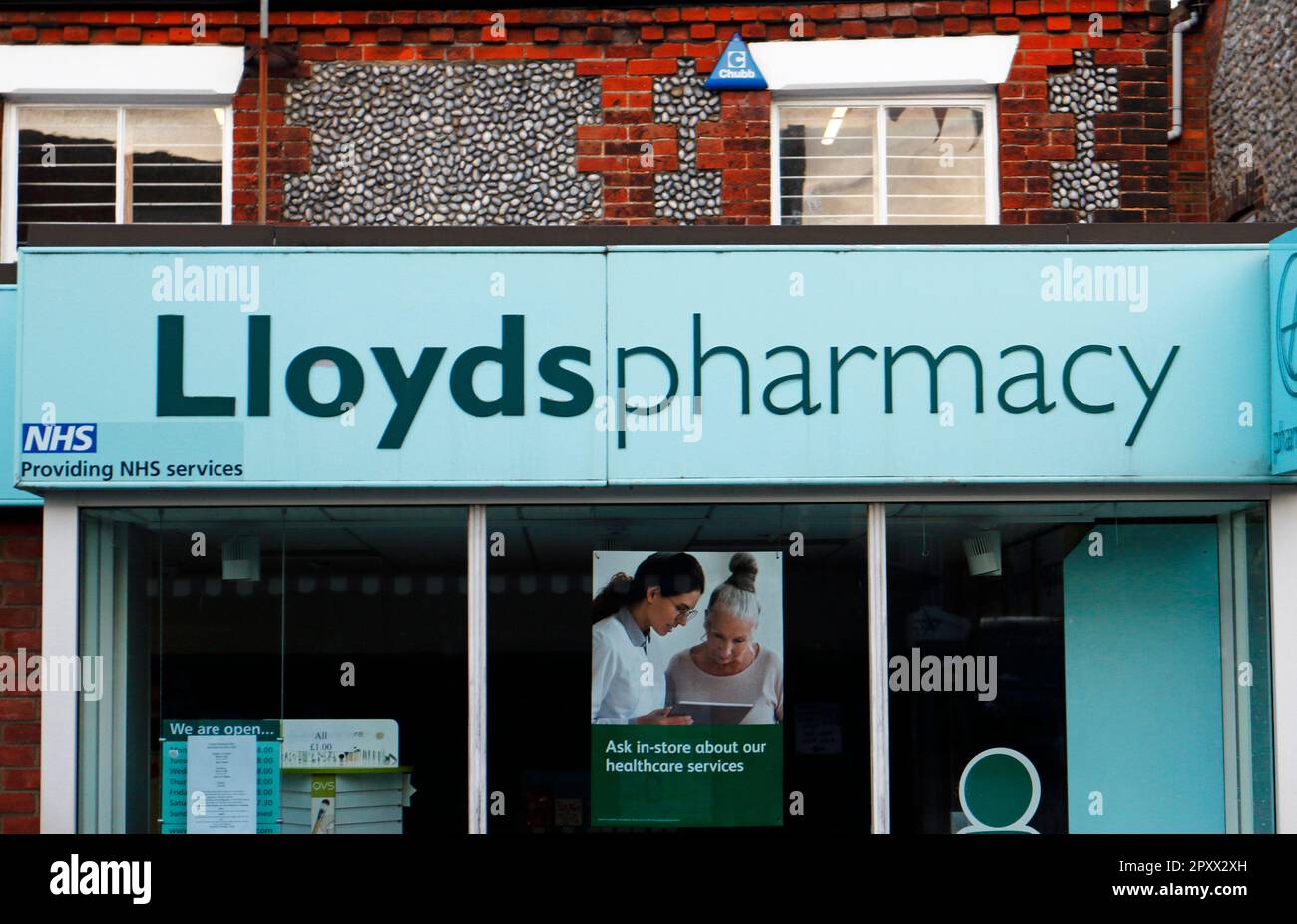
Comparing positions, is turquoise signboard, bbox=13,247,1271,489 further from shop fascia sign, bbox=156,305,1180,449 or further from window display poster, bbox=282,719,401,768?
window display poster, bbox=282,719,401,768

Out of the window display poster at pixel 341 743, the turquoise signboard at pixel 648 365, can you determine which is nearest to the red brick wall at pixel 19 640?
the turquoise signboard at pixel 648 365

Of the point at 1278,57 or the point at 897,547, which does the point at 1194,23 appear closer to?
the point at 1278,57

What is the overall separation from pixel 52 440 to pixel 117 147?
270cm

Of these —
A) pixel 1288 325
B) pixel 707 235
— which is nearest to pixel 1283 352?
pixel 1288 325

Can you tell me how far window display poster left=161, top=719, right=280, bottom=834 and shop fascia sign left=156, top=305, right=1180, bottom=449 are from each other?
1.52 metres

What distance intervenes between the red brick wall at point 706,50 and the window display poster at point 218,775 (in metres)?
3.16

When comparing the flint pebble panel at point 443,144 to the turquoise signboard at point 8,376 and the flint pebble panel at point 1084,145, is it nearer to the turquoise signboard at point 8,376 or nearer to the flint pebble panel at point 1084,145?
the turquoise signboard at point 8,376

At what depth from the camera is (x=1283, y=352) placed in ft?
22.7

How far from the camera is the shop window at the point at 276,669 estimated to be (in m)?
7.19

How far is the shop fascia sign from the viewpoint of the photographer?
A: 7059 millimetres

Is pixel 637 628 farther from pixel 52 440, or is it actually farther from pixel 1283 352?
pixel 1283 352

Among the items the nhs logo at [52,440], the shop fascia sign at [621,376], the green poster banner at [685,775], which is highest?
the shop fascia sign at [621,376]

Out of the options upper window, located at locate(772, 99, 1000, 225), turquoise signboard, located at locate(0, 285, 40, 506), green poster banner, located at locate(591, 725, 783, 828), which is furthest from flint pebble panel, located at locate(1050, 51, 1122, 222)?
turquoise signboard, located at locate(0, 285, 40, 506)
